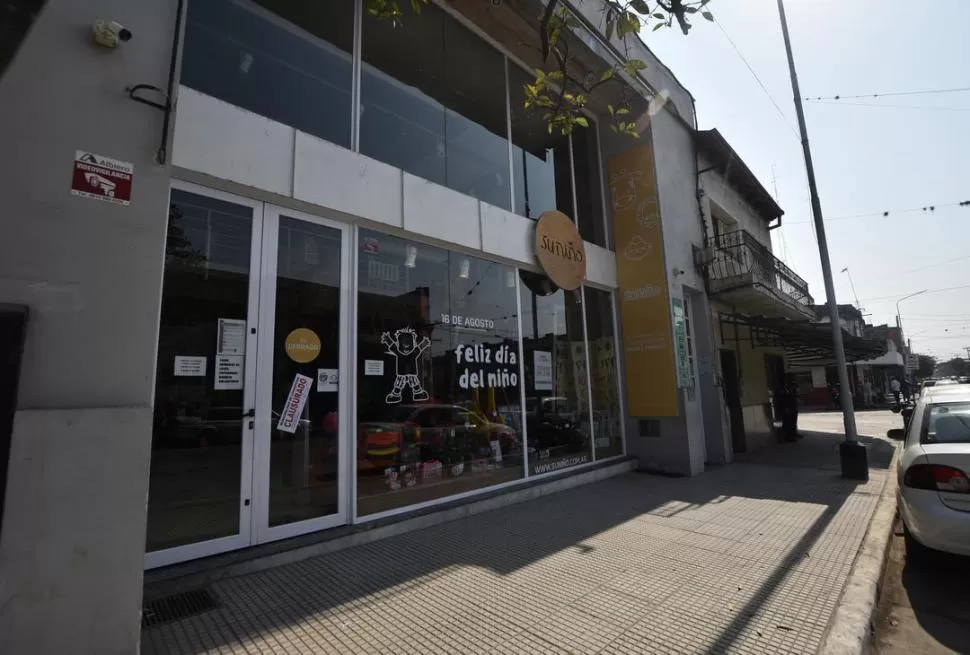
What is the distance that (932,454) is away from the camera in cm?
395

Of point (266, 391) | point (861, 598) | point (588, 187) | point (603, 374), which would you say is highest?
point (588, 187)

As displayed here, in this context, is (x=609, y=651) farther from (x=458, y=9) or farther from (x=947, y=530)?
(x=458, y=9)

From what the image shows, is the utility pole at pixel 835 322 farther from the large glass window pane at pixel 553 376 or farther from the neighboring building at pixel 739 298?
the large glass window pane at pixel 553 376

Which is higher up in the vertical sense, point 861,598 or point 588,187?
point 588,187

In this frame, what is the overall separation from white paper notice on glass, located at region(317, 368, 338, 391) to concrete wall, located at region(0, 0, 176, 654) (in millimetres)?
1867

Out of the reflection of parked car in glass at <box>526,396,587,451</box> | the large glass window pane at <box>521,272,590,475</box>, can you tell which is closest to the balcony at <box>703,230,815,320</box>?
the large glass window pane at <box>521,272,590,475</box>

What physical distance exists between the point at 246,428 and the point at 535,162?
6.55 m

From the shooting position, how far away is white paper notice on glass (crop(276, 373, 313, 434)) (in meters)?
4.46

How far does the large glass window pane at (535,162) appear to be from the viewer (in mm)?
8008

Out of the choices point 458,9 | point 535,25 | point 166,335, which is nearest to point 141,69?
point 166,335

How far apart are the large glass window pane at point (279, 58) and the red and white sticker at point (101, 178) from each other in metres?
1.85

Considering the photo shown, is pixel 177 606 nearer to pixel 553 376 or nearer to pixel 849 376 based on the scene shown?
pixel 553 376

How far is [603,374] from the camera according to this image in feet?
28.7

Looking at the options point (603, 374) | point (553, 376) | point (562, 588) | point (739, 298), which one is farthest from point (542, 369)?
point (739, 298)
